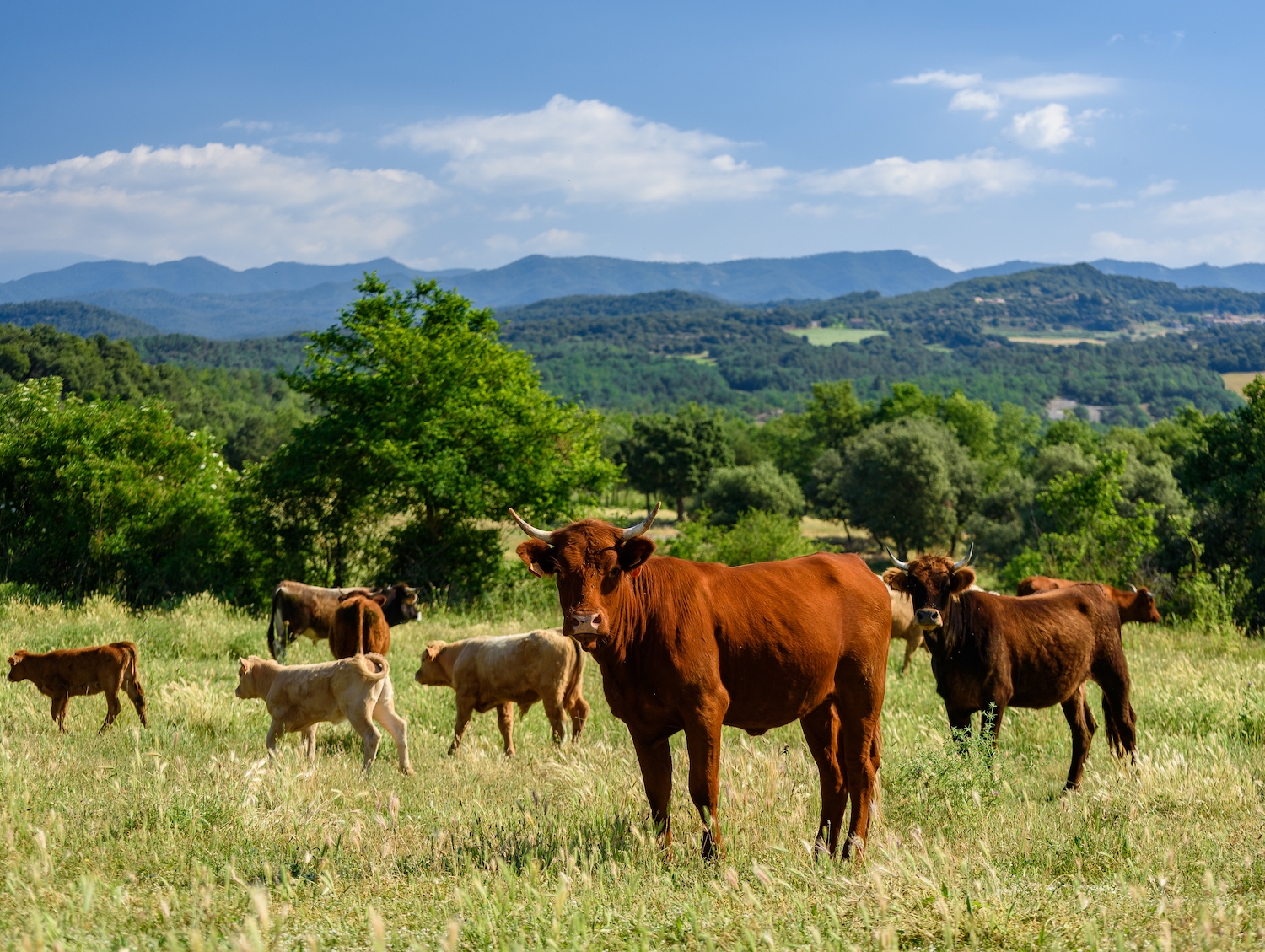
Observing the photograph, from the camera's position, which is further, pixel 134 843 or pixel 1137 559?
pixel 1137 559

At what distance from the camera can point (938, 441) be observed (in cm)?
7038

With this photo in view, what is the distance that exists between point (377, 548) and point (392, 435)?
314cm

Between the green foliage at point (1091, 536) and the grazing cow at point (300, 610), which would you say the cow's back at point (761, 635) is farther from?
the green foliage at point (1091, 536)

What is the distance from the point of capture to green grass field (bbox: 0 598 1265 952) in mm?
3916

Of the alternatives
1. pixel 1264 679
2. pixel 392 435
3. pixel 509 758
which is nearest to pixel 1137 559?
pixel 1264 679

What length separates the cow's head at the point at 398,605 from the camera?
14.4 meters

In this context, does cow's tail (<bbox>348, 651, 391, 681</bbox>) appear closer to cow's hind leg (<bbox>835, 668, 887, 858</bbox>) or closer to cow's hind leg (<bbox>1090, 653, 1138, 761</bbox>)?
cow's hind leg (<bbox>835, 668, 887, 858</bbox>)

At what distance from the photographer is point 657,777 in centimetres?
536

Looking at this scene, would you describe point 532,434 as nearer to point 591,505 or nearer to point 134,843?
point 591,505

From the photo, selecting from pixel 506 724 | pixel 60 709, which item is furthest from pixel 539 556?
pixel 60 709

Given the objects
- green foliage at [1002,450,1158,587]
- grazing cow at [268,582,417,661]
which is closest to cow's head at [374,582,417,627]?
grazing cow at [268,582,417,661]

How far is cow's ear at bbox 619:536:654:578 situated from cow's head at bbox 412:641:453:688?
6.02 meters

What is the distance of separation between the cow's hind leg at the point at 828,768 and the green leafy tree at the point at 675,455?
73.1 m

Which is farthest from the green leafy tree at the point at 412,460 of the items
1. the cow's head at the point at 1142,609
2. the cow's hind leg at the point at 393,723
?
the cow's head at the point at 1142,609
